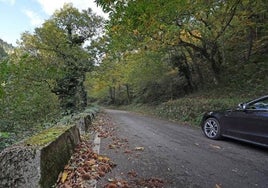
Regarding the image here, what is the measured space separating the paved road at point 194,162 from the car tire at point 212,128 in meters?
0.29

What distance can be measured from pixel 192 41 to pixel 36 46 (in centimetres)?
1122

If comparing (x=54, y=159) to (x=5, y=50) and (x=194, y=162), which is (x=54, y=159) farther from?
(x=5, y=50)

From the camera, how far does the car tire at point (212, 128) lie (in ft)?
24.6

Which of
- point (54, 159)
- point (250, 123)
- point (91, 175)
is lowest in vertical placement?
point (91, 175)

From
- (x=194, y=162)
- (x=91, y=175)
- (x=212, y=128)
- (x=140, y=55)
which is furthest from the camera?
(x=140, y=55)

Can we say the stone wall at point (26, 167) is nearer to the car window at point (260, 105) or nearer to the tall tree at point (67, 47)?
the car window at point (260, 105)

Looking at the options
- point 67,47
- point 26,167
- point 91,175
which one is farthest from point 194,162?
point 67,47

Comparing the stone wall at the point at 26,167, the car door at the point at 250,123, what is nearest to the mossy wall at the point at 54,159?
the stone wall at the point at 26,167

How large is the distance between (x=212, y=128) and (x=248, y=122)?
141cm

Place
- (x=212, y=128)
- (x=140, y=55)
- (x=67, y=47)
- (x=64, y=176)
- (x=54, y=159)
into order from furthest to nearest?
(x=67, y=47) → (x=140, y=55) → (x=212, y=128) → (x=64, y=176) → (x=54, y=159)

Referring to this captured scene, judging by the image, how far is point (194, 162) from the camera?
5.09 m

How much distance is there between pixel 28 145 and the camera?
135 inches

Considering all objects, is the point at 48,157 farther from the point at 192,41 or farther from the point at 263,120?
the point at 192,41

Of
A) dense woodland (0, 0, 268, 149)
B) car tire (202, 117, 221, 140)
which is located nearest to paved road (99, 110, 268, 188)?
car tire (202, 117, 221, 140)
